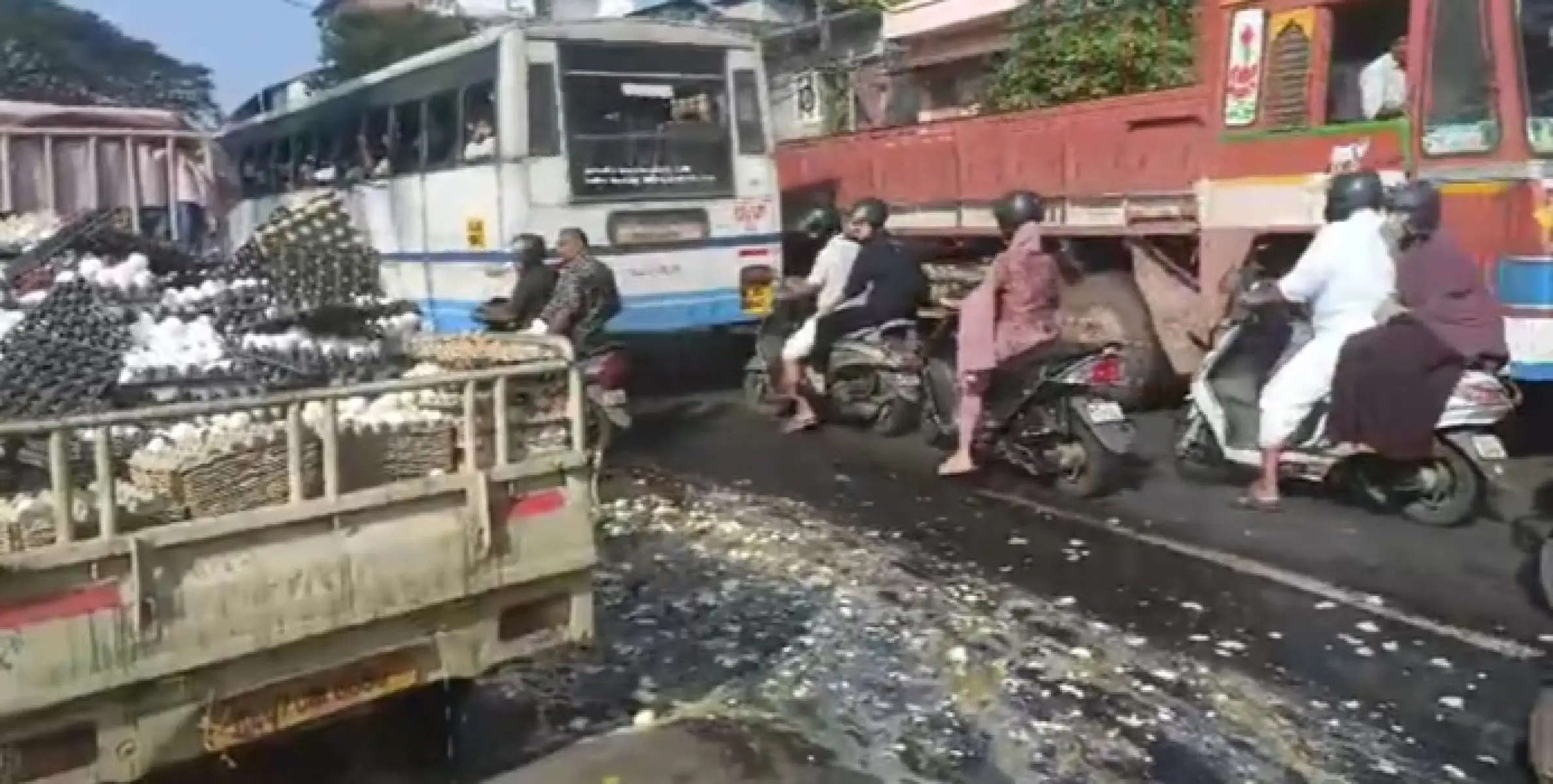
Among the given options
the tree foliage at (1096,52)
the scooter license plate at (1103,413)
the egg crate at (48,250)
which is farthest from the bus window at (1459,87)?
the egg crate at (48,250)

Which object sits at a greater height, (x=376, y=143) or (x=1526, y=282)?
(x=376, y=143)

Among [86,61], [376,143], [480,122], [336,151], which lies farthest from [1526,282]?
[86,61]

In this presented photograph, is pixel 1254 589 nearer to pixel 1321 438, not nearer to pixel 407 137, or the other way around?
pixel 1321 438

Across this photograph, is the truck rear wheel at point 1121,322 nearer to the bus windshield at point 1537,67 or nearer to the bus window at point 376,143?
the bus windshield at point 1537,67

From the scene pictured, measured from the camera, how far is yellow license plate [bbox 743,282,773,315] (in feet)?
38.5

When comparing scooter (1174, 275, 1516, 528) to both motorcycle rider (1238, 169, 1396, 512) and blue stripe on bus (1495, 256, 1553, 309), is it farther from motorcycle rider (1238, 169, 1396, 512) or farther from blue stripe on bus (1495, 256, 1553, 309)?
blue stripe on bus (1495, 256, 1553, 309)

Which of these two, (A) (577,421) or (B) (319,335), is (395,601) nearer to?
(A) (577,421)

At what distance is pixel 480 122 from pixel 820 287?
296 cm

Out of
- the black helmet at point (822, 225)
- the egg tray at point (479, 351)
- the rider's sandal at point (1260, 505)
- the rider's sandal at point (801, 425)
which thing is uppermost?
the black helmet at point (822, 225)

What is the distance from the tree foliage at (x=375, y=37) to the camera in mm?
26156

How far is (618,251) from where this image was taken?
1104cm

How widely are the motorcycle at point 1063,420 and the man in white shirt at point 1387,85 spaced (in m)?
1.87

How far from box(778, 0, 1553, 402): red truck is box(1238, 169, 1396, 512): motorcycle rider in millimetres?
754

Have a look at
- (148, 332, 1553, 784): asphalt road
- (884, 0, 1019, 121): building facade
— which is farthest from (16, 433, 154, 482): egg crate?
(884, 0, 1019, 121): building facade
